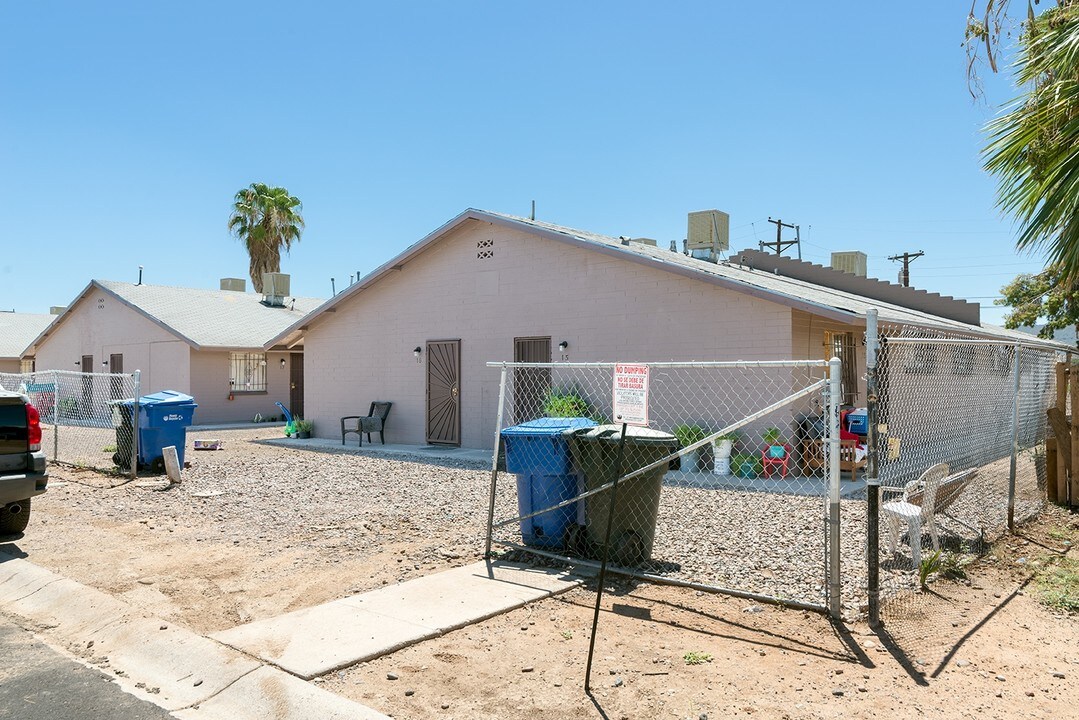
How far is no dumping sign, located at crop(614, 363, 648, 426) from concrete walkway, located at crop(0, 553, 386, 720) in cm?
277

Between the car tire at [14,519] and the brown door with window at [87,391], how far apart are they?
20.7 m

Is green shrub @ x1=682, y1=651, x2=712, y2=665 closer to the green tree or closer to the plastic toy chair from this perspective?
the plastic toy chair

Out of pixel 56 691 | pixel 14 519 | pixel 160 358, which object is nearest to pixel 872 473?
pixel 56 691

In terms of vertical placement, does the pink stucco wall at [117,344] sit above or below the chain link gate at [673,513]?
above

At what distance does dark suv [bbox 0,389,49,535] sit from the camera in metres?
7.42

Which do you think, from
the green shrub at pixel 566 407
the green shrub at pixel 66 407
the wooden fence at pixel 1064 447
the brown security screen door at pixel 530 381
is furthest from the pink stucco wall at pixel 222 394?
the wooden fence at pixel 1064 447

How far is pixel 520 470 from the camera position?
22.4 ft

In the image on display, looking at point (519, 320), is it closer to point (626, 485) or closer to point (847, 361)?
point (847, 361)

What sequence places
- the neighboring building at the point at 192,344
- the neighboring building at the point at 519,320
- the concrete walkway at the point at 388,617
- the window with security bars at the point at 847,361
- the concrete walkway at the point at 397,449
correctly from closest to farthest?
1. the concrete walkway at the point at 388,617
2. the neighboring building at the point at 519,320
3. the window with security bars at the point at 847,361
4. the concrete walkway at the point at 397,449
5. the neighboring building at the point at 192,344

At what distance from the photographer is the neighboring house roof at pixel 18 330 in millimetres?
36312

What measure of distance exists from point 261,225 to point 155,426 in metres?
29.3

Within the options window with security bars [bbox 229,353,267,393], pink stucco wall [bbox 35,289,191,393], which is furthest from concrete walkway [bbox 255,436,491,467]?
pink stucco wall [bbox 35,289,191,393]

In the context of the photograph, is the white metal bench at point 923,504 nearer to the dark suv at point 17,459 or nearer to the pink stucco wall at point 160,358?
the dark suv at point 17,459

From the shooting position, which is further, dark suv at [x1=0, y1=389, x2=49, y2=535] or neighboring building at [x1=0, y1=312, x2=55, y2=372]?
neighboring building at [x1=0, y1=312, x2=55, y2=372]
